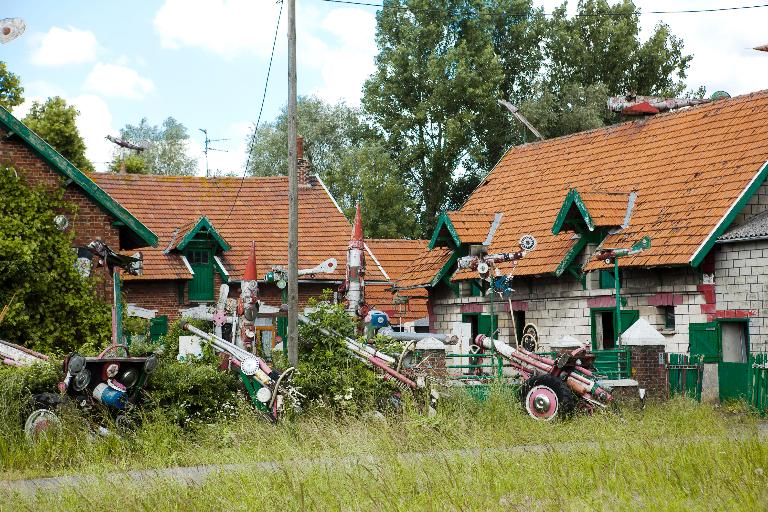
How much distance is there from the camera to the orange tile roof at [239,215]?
121ft

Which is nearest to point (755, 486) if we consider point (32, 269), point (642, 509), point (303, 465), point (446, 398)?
point (642, 509)

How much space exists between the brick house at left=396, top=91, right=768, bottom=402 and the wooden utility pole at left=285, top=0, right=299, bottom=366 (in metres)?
8.03

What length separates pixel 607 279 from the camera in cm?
2739

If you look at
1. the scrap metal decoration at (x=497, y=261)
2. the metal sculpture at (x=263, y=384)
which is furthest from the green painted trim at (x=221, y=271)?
the metal sculpture at (x=263, y=384)

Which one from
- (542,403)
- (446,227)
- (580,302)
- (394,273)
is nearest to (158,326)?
(394,273)

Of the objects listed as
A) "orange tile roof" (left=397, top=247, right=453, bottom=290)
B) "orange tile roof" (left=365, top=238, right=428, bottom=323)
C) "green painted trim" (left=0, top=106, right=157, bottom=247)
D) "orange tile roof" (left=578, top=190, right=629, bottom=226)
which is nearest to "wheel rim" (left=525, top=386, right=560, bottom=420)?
"orange tile roof" (left=578, top=190, right=629, bottom=226)

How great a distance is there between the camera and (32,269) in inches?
955

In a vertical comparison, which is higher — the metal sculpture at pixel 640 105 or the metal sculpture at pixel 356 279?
the metal sculpture at pixel 640 105

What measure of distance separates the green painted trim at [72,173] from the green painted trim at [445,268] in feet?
29.6

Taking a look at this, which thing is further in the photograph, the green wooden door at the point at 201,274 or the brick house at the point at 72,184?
the green wooden door at the point at 201,274

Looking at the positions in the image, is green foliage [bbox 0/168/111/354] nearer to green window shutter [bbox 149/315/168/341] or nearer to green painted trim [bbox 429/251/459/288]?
green window shutter [bbox 149/315/168/341]

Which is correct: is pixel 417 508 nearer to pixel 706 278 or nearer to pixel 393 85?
pixel 706 278

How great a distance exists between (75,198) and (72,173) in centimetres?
64

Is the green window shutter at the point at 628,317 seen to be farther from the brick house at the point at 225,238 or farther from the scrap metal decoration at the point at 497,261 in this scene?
the brick house at the point at 225,238
